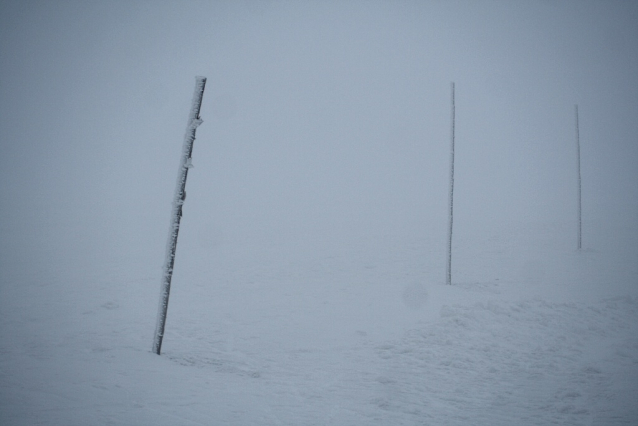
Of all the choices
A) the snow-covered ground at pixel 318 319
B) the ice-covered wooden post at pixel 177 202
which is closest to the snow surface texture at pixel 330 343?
the snow-covered ground at pixel 318 319

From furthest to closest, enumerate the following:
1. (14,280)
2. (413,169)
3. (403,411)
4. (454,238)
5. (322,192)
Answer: (413,169) < (322,192) < (454,238) < (14,280) < (403,411)

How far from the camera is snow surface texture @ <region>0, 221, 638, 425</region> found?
6254 mm

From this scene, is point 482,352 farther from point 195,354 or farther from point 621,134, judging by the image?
point 621,134

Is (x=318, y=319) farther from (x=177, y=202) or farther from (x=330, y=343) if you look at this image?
(x=177, y=202)

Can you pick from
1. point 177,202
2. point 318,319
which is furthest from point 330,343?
point 177,202

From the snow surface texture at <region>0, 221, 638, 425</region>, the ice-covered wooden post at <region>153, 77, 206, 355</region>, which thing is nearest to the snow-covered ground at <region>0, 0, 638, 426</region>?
the snow surface texture at <region>0, 221, 638, 425</region>

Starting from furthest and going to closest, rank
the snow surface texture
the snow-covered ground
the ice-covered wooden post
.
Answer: the ice-covered wooden post
the snow-covered ground
the snow surface texture

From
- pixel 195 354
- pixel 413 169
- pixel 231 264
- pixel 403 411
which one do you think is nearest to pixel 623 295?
pixel 403 411

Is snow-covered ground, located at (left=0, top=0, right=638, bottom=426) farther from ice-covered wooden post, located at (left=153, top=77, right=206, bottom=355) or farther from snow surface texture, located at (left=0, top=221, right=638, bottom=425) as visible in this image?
ice-covered wooden post, located at (left=153, top=77, right=206, bottom=355)

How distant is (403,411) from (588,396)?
4.49m

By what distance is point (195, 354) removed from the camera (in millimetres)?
9250

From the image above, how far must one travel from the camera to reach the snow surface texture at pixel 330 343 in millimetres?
6254

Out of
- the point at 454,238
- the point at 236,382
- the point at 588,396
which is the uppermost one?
the point at 454,238

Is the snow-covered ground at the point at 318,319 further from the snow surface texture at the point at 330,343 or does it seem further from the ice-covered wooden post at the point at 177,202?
the ice-covered wooden post at the point at 177,202
